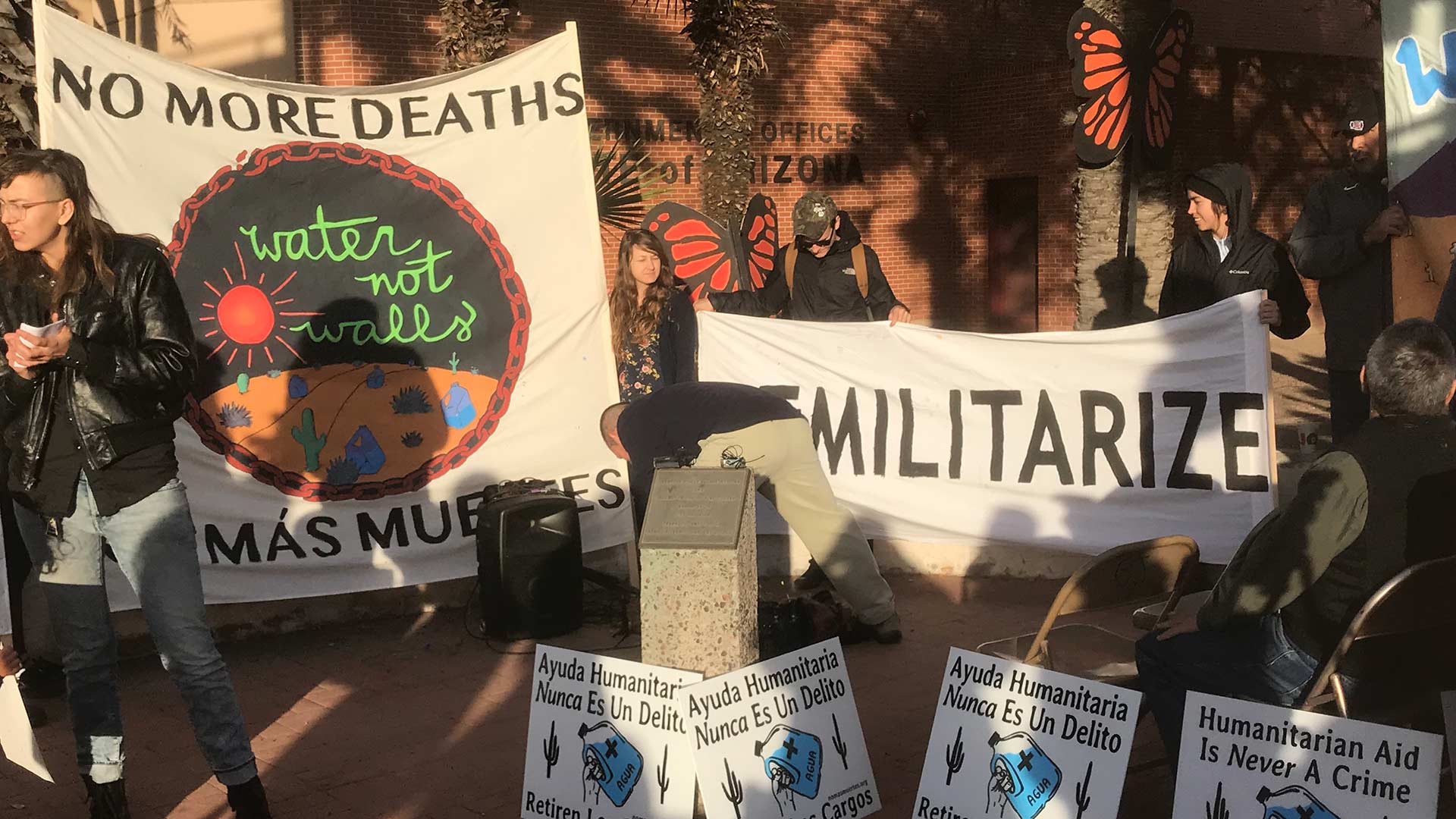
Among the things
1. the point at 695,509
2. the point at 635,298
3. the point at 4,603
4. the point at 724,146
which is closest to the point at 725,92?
the point at 724,146

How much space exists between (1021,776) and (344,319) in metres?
4.01

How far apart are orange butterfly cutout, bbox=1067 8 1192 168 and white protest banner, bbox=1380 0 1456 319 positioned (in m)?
3.15

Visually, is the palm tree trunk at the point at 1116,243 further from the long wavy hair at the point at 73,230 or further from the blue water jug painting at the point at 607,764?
the long wavy hair at the point at 73,230

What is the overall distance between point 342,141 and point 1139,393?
12.7 feet

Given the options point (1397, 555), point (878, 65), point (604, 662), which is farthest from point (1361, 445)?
point (878, 65)

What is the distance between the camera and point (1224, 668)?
388cm

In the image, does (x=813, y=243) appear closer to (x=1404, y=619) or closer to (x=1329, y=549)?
(x=1329, y=549)

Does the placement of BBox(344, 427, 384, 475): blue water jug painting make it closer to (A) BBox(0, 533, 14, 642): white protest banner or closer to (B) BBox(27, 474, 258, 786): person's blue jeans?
(A) BBox(0, 533, 14, 642): white protest banner

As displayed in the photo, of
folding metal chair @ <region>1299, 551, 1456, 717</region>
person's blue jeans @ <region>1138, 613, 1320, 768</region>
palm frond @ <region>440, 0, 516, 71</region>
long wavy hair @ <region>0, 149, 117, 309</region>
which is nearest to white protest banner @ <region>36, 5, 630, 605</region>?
long wavy hair @ <region>0, 149, 117, 309</region>

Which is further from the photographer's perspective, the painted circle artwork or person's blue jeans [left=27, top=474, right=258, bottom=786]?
the painted circle artwork

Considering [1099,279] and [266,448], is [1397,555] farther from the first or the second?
[1099,279]

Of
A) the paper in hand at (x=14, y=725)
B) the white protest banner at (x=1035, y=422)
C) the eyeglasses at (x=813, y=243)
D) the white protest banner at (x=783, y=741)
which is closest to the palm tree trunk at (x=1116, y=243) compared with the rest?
the eyeglasses at (x=813, y=243)

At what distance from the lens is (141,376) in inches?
160

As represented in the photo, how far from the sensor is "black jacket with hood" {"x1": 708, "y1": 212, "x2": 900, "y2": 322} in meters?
7.59
